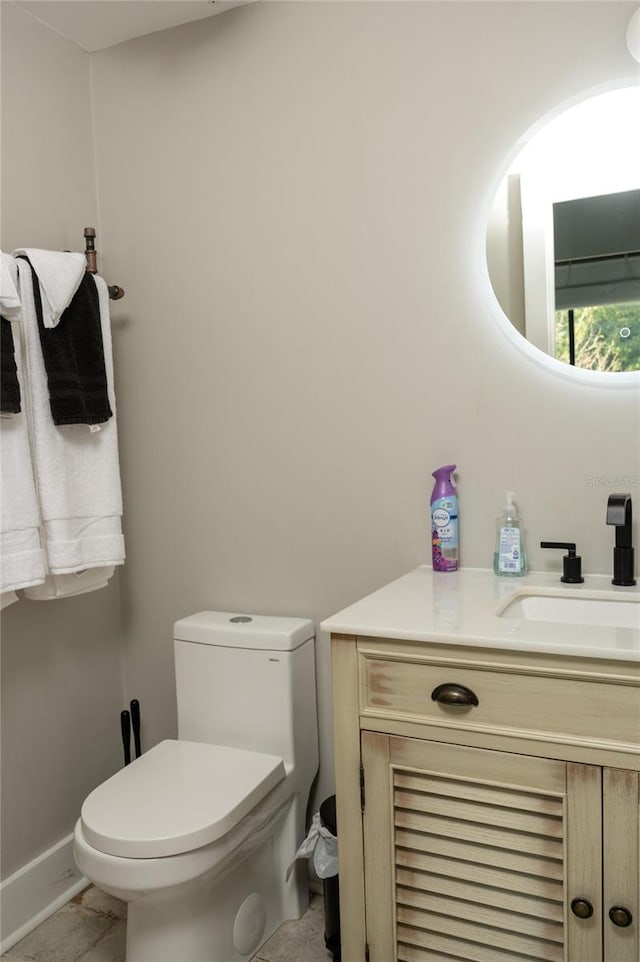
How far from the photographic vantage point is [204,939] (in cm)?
163

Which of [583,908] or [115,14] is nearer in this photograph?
[583,908]

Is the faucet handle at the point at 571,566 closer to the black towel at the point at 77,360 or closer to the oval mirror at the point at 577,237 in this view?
the oval mirror at the point at 577,237

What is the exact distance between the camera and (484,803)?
1306mm

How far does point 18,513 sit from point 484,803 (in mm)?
1167

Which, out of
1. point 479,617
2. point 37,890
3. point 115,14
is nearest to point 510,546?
point 479,617

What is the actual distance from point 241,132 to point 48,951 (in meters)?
2.14

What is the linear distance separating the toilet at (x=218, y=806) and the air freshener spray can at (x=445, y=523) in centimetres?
41

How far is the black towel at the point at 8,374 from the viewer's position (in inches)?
65.4

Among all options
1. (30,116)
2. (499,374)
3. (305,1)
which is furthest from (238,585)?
(305,1)

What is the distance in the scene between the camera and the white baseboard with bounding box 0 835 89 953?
1.87 meters

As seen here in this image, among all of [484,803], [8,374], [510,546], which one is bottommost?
[484,803]

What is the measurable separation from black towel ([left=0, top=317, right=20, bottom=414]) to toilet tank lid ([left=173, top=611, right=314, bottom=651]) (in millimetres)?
711

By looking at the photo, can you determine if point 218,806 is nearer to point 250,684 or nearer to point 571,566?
point 250,684

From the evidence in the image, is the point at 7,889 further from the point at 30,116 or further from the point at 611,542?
the point at 30,116
